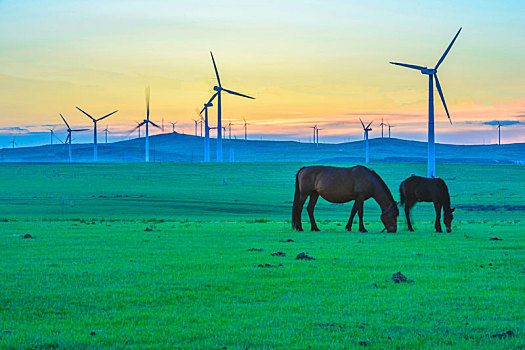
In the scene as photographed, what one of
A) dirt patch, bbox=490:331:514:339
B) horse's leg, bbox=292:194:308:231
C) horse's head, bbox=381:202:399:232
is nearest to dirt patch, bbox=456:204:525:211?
horse's head, bbox=381:202:399:232

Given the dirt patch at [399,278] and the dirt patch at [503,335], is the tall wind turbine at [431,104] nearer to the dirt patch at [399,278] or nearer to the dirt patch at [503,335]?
the dirt patch at [399,278]

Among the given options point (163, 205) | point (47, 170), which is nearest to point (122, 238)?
point (163, 205)

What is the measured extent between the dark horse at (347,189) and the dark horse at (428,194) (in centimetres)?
217

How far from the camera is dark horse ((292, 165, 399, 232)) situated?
32853 mm

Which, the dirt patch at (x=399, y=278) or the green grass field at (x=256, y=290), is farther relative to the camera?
the dirt patch at (x=399, y=278)

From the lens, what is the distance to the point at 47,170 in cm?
14738

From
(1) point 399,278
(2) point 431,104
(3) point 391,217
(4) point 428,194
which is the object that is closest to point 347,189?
(3) point 391,217

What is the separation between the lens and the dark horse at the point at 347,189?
32853mm

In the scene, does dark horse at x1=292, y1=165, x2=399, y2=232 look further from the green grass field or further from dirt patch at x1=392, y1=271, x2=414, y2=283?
dirt patch at x1=392, y1=271, x2=414, y2=283

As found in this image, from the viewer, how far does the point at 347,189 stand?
3378cm

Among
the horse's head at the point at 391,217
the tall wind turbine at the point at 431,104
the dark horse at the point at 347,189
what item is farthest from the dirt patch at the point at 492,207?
the horse's head at the point at 391,217

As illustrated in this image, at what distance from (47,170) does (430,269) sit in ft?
453

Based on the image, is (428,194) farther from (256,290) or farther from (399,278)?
(256,290)

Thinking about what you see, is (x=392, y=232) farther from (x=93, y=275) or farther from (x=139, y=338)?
(x=139, y=338)
